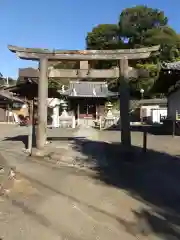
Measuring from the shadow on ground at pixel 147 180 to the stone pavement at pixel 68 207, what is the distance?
10 cm

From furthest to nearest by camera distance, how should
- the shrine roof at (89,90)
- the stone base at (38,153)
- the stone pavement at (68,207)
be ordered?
the shrine roof at (89,90), the stone base at (38,153), the stone pavement at (68,207)

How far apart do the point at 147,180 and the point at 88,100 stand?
2865 centimetres

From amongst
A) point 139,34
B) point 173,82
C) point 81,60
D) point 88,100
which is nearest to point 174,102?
point 173,82

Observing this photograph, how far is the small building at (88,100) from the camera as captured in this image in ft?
117

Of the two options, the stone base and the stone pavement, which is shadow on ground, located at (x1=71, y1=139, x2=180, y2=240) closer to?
the stone pavement

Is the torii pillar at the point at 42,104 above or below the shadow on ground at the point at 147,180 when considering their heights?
above

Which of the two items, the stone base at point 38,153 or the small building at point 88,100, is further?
the small building at point 88,100

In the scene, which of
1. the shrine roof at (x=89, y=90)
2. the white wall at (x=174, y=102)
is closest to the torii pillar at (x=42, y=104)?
the white wall at (x=174, y=102)

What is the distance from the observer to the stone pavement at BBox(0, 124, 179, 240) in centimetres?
481

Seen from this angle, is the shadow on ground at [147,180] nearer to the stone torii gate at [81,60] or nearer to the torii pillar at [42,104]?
the stone torii gate at [81,60]

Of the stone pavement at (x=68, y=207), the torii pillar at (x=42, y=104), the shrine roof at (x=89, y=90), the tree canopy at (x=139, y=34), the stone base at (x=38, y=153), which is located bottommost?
the stone pavement at (x=68, y=207)

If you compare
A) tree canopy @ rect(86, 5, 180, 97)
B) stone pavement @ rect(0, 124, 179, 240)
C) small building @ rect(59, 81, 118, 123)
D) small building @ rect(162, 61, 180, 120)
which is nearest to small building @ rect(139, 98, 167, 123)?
tree canopy @ rect(86, 5, 180, 97)

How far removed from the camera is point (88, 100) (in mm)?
36562

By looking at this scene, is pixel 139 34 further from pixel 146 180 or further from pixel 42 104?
pixel 146 180
